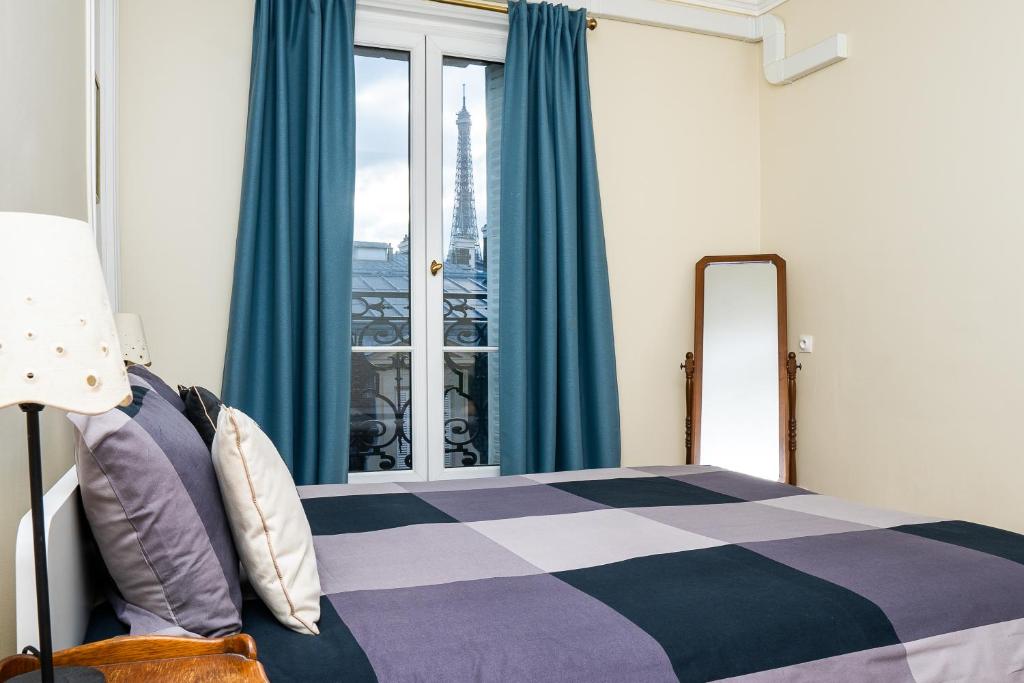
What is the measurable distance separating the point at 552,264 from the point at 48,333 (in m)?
2.98

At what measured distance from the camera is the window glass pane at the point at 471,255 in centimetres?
372

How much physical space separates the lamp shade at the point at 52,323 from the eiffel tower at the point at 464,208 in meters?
2.96

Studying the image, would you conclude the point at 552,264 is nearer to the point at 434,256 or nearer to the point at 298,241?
the point at 434,256

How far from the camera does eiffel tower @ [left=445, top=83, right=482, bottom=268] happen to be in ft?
12.2

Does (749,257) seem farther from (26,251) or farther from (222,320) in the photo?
(26,251)

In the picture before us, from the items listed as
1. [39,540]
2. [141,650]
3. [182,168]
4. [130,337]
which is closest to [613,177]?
[182,168]

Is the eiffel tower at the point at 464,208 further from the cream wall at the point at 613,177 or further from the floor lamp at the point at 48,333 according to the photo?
the floor lamp at the point at 48,333

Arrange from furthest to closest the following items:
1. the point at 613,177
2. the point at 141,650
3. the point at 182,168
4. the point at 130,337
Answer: the point at 613,177 → the point at 182,168 → the point at 130,337 → the point at 141,650

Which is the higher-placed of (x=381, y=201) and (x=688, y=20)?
(x=688, y=20)

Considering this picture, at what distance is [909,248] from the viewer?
3.33m

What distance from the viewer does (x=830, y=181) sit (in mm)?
3736

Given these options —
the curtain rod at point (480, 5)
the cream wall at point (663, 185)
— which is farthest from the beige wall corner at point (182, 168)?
the cream wall at point (663, 185)

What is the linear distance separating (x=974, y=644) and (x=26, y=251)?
1.49 meters

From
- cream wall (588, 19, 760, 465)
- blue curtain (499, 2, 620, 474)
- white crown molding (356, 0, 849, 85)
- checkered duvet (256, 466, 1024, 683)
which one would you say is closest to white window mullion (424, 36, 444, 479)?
white crown molding (356, 0, 849, 85)
